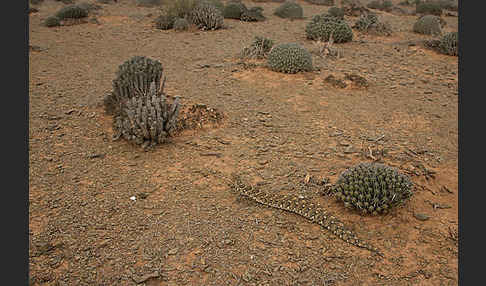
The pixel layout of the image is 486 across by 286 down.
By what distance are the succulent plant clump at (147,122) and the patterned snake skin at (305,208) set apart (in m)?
1.48

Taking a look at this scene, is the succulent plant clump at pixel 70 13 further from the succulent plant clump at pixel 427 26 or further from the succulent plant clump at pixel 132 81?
the succulent plant clump at pixel 427 26

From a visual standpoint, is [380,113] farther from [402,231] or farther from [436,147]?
[402,231]

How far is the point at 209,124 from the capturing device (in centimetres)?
568

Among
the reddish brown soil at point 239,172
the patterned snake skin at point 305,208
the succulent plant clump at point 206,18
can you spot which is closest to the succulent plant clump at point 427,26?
the reddish brown soil at point 239,172

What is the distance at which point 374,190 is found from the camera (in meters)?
3.58

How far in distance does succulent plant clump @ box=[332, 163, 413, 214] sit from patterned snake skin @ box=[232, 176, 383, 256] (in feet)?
0.86

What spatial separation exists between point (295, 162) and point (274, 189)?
704mm

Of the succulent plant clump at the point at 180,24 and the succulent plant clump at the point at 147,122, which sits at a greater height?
the succulent plant clump at the point at 180,24

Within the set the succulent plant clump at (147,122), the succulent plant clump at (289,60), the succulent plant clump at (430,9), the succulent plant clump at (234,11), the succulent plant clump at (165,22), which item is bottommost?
the succulent plant clump at (147,122)

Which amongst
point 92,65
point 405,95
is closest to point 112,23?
point 92,65

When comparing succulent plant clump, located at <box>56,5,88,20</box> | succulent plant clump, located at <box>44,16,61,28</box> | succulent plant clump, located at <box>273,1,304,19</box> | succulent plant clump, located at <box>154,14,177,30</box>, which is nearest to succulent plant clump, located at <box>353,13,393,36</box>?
succulent plant clump, located at <box>273,1,304,19</box>

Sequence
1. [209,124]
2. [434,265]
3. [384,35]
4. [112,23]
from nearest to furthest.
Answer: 1. [434,265]
2. [209,124]
3. [384,35]
4. [112,23]

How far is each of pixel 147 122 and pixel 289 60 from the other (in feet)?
13.1

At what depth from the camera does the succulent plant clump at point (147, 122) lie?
4961 millimetres
